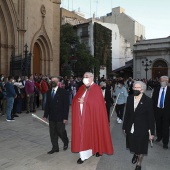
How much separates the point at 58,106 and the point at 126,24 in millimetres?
51958

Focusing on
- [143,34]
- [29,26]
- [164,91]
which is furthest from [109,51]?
[164,91]

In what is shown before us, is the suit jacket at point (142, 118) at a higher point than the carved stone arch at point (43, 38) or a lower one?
lower

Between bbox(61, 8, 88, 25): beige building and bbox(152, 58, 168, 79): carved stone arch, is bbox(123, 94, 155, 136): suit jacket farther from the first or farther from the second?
bbox(61, 8, 88, 25): beige building

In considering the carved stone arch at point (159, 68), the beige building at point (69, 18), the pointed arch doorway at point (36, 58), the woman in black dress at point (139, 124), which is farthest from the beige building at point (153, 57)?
the woman in black dress at point (139, 124)

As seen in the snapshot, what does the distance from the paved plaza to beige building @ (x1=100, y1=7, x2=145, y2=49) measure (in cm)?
4983

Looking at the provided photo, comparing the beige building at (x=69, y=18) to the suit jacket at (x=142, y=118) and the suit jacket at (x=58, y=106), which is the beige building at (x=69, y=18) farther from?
the suit jacket at (x=142, y=118)

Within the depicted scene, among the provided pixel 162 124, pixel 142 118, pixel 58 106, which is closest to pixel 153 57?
pixel 162 124

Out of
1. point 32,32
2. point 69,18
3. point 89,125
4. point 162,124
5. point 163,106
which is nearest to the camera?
point 89,125

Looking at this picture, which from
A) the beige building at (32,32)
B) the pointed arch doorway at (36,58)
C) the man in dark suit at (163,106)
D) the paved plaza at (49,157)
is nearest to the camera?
the paved plaza at (49,157)

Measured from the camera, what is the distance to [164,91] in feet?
22.0

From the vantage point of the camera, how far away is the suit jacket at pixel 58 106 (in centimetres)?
565

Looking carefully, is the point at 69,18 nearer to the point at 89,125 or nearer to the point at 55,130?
the point at 55,130

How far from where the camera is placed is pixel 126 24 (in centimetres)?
5481

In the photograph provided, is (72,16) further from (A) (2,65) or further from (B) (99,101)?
(B) (99,101)
